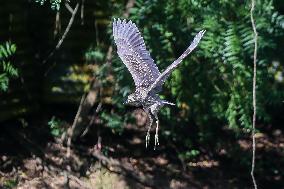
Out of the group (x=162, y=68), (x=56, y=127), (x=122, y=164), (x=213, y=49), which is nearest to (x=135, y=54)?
(x=213, y=49)

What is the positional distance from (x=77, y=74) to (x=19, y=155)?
86 centimetres

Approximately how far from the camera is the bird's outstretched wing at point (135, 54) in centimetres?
187

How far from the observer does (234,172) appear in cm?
512

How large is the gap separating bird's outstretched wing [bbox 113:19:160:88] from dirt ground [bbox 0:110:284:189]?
109 inches

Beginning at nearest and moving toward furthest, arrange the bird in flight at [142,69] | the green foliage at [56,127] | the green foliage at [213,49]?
the bird in flight at [142,69], the green foliage at [213,49], the green foliage at [56,127]

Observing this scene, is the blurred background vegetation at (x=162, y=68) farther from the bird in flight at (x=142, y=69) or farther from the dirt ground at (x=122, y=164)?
the bird in flight at (x=142, y=69)

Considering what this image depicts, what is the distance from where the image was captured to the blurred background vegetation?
12.9 ft

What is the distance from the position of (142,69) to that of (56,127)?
2940 millimetres

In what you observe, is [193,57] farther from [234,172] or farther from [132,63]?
[132,63]

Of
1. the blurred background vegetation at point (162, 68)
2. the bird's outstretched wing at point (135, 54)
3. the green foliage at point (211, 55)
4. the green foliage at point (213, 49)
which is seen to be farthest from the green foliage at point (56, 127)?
the bird's outstretched wing at point (135, 54)

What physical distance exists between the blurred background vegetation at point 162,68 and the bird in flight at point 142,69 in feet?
6.08

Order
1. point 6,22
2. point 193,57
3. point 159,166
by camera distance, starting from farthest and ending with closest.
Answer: point 159,166 → point 6,22 → point 193,57

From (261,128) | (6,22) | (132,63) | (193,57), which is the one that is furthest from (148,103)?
(261,128)

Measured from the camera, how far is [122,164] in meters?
4.97
